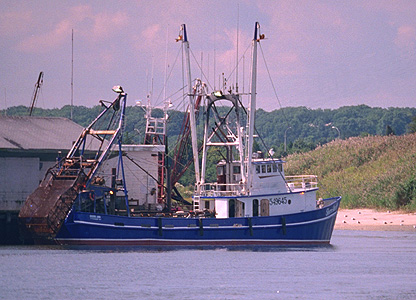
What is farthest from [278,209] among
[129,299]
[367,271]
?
[129,299]

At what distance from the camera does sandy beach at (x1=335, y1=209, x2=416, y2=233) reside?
68125 millimetres

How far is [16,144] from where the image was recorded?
52625mm

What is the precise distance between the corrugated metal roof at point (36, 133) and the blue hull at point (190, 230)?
21.4ft

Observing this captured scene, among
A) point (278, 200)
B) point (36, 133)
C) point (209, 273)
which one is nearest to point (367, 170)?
point (278, 200)

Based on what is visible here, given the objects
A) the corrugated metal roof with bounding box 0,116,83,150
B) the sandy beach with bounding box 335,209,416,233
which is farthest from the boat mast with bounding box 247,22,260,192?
the sandy beach with bounding box 335,209,416,233

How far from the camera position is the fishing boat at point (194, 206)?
4897 centimetres

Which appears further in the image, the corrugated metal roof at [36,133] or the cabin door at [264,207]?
the corrugated metal roof at [36,133]

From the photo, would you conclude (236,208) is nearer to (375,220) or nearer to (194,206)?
(194,206)

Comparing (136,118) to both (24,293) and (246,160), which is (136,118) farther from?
(24,293)

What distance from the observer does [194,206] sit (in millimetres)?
53062

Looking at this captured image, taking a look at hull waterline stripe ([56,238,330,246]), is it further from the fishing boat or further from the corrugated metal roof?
the corrugated metal roof

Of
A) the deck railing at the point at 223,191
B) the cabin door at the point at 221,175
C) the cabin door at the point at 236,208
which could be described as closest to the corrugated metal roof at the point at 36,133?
the deck railing at the point at 223,191

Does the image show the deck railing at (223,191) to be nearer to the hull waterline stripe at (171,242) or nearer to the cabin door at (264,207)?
the cabin door at (264,207)

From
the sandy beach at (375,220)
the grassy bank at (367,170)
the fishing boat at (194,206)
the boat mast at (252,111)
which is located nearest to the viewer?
the fishing boat at (194,206)
